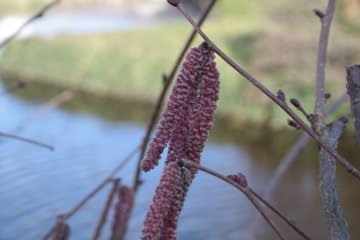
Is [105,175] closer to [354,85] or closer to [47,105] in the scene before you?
[47,105]

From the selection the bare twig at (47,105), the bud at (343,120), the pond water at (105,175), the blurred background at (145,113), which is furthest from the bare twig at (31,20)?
the pond water at (105,175)

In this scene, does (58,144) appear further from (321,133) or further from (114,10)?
(114,10)

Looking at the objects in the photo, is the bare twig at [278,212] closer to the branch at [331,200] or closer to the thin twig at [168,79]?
the branch at [331,200]

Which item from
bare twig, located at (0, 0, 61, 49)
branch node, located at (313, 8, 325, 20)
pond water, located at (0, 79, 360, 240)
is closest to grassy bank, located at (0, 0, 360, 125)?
pond water, located at (0, 79, 360, 240)

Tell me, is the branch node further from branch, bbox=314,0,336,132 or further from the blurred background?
the blurred background

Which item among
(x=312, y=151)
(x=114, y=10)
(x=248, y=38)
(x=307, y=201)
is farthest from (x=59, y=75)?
(x=114, y=10)
